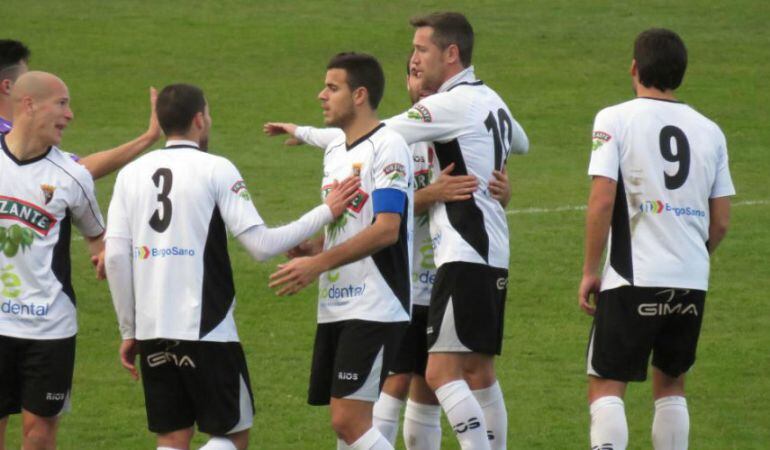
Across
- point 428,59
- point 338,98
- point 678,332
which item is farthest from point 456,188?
point 678,332

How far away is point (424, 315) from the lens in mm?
7844

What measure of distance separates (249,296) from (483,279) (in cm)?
530

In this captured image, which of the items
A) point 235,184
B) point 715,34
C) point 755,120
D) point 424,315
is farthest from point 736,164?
point 235,184

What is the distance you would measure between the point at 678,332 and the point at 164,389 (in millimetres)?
2498

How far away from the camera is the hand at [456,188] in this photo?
7520 millimetres

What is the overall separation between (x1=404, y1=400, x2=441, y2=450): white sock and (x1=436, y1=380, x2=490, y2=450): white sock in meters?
0.42

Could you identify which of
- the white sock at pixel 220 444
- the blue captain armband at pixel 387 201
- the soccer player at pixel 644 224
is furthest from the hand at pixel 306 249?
the soccer player at pixel 644 224

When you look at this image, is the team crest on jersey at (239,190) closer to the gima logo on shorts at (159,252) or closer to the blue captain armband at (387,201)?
the gima logo on shorts at (159,252)

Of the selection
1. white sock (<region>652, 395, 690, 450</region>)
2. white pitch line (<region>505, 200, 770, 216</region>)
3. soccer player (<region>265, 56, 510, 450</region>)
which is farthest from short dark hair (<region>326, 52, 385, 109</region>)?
white pitch line (<region>505, 200, 770, 216</region>)

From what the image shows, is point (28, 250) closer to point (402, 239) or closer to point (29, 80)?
point (29, 80)

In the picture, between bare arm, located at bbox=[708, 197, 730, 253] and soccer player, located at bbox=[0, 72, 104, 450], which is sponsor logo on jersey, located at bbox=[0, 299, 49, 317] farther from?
bare arm, located at bbox=[708, 197, 730, 253]

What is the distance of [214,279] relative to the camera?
6.53 meters

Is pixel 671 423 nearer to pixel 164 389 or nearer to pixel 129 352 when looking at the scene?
pixel 164 389

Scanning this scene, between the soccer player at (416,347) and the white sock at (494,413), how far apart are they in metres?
0.28
